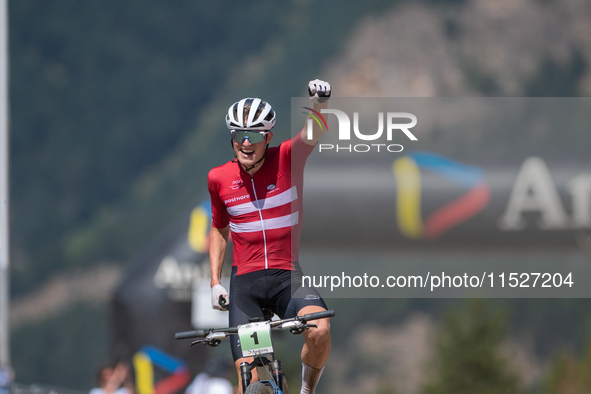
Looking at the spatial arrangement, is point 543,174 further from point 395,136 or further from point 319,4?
point 319,4

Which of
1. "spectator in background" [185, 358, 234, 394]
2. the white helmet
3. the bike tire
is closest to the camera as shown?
the bike tire

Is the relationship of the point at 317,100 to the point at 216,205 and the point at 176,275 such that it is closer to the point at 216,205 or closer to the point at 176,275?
the point at 216,205

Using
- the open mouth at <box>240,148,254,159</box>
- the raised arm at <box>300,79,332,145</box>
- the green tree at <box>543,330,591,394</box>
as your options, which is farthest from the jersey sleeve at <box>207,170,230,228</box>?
the green tree at <box>543,330,591,394</box>

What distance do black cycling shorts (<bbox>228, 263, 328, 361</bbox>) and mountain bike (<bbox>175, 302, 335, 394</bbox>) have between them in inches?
12.9

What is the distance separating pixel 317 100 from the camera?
736 cm

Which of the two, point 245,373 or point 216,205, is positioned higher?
point 216,205

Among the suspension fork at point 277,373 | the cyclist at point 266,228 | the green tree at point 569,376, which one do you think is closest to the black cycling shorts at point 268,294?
the cyclist at point 266,228

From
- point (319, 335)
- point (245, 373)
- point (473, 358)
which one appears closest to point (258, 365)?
point (245, 373)

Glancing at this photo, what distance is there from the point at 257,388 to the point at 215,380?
4.73 metres

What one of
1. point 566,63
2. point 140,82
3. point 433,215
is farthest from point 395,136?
point 140,82

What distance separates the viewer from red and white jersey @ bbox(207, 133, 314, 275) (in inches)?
309

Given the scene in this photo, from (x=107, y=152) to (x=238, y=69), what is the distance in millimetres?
15993

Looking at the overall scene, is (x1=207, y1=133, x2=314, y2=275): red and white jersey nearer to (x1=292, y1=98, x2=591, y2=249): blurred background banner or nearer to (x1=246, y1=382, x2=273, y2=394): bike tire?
(x1=246, y1=382, x2=273, y2=394): bike tire

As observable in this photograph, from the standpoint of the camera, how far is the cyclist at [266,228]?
25.4ft
